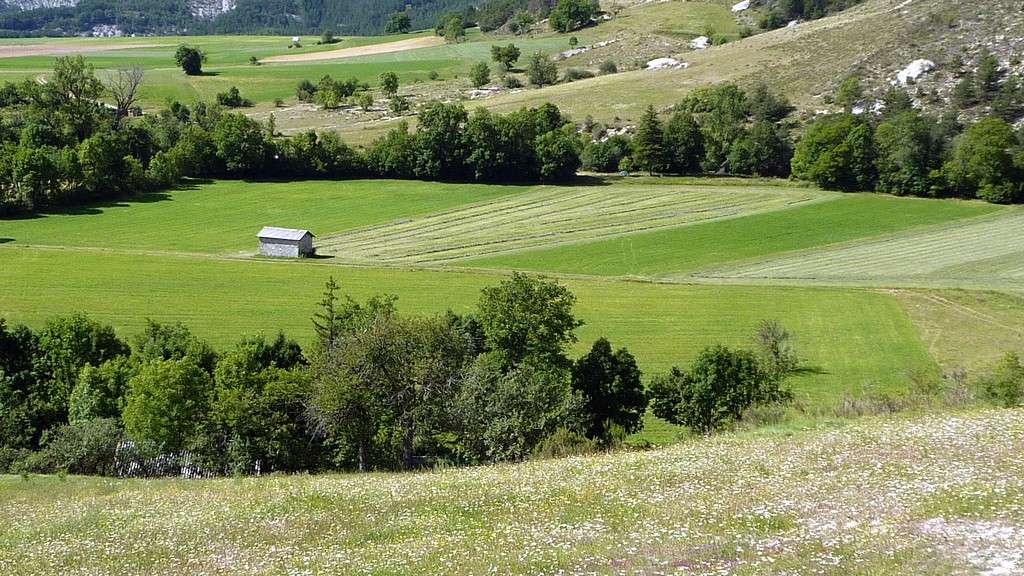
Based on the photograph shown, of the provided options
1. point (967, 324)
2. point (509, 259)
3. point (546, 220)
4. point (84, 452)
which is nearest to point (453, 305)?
point (509, 259)

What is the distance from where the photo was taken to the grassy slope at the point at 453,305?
171 ft

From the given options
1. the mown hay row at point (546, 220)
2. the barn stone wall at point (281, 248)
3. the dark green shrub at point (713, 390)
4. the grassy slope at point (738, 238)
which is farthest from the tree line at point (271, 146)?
the dark green shrub at point (713, 390)

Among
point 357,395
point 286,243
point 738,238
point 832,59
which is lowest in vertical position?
point 357,395

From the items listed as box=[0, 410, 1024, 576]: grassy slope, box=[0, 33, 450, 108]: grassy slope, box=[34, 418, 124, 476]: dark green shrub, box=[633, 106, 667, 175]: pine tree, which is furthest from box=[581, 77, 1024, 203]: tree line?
box=[34, 418, 124, 476]: dark green shrub

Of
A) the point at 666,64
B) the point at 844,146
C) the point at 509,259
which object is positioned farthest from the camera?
the point at 666,64

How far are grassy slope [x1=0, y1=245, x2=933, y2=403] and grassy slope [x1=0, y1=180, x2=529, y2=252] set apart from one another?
7.99m

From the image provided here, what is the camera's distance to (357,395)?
1419 inches

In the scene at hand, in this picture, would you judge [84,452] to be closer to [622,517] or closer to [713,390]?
[622,517]

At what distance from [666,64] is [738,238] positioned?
3494 inches

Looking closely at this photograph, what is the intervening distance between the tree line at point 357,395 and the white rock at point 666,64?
119 m

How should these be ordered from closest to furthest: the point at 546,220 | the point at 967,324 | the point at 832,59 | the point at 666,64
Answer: the point at 967,324 < the point at 546,220 < the point at 832,59 < the point at 666,64

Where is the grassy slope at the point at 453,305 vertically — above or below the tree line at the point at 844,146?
below

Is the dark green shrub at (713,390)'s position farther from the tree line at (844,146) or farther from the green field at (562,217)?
the tree line at (844,146)

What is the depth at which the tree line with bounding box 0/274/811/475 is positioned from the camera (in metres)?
34.9
